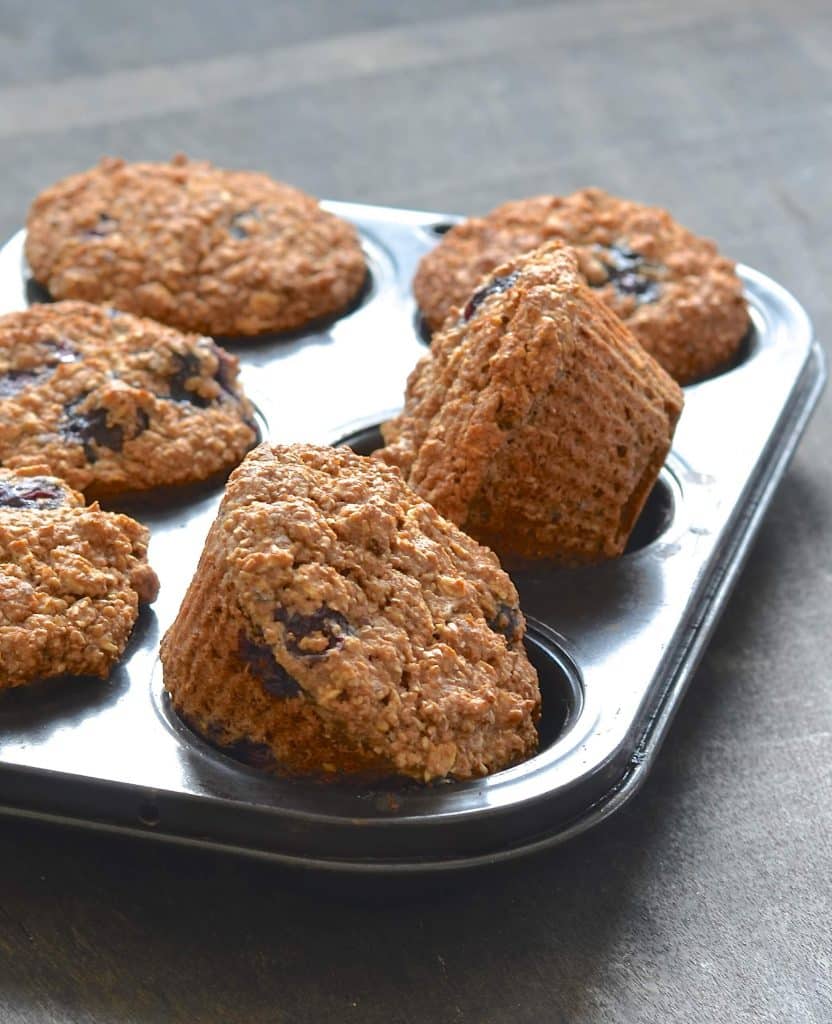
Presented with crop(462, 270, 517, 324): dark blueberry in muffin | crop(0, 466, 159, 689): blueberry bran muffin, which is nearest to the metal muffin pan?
crop(0, 466, 159, 689): blueberry bran muffin

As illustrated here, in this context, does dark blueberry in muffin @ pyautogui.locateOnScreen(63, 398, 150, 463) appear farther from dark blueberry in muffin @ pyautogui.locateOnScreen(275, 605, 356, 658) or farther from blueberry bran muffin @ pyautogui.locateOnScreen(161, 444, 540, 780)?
dark blueberry in muffin @ pyautogui.locateOnScreen(275, 605, 356, 658)

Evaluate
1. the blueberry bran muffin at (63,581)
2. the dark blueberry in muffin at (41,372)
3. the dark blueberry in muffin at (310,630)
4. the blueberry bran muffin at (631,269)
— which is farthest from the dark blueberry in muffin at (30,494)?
the blueberry bran muffin at (631,269)

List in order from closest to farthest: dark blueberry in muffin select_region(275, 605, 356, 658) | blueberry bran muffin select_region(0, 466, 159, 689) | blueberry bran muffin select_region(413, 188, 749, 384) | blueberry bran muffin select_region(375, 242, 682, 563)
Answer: dark blueberry in muffin select_region(275, 605, 356, 658), blueberry bran muffin select_region(0, 466, 159, 689), blueberry bran muffin select_region(375, 242, 682, 563), blueberry bran muffin select_region(413, 188, 749, 384)

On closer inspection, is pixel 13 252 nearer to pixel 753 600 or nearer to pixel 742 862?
pixel 753 600

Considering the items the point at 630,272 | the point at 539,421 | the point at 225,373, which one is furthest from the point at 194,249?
the point at 539,421

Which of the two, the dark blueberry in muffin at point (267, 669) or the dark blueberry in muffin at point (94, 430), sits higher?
the dark blueberry in muffin at point (267, 669)

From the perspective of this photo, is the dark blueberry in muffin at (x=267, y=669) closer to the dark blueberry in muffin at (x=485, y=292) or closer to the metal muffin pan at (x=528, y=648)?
the metal muffin pan at (x=528, y=648)

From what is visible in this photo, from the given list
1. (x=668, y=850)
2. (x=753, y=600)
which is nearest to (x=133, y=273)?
(x=753, y=600)
